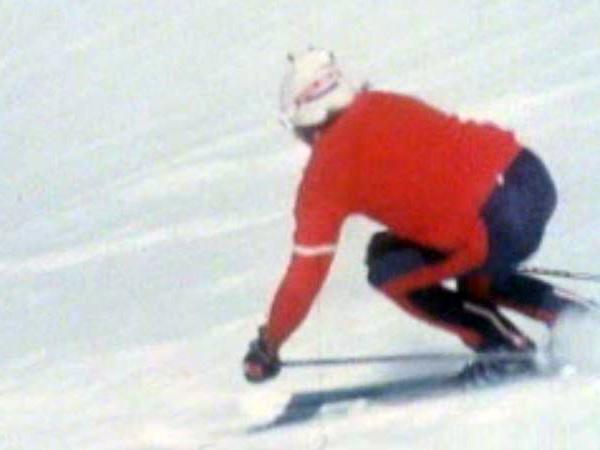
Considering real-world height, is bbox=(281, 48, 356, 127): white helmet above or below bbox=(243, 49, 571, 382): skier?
above

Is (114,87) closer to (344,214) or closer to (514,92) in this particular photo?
(514,92)

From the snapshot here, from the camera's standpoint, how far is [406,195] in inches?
293

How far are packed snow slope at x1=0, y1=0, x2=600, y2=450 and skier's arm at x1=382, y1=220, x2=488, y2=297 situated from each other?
424 mm

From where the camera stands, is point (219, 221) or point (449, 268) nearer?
point (449, 268)

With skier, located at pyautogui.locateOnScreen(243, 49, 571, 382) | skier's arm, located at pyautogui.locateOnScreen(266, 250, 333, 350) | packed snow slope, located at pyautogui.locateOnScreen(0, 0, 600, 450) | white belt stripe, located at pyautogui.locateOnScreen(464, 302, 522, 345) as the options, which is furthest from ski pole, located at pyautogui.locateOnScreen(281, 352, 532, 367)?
skier, located at pyautogui.locateOnScreen(243, 49, 571, 382)

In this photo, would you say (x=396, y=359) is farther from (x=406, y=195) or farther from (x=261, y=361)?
(x=406, y=195)

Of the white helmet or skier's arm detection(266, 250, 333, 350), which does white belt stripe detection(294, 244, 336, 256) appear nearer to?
skier's arm detection(266, 250, 333, 350)

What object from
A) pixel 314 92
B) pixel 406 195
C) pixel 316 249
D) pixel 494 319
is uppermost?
pixel 314 92

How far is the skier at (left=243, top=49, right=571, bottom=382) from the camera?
7414mm

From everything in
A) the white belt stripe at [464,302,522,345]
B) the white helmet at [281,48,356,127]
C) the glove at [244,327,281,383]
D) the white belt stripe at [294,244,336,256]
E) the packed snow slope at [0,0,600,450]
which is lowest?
the packed snow slope at [0,0,600,450]

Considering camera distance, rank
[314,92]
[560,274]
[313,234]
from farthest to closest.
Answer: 1. [560,274]
2. [314,92]
3. [313,234]

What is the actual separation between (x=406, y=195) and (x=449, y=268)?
0.35 m

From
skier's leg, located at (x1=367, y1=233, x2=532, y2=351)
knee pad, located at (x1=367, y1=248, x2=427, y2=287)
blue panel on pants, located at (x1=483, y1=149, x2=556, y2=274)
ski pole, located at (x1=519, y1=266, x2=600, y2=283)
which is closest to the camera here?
blue panel on pants, located at (x1=483, y1=149, x2=556, y2=274)

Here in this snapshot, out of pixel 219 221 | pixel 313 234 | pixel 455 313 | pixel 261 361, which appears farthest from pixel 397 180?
pixel 219 221
